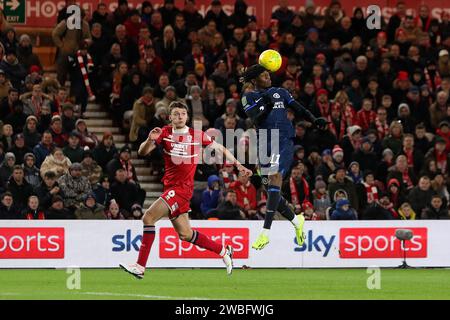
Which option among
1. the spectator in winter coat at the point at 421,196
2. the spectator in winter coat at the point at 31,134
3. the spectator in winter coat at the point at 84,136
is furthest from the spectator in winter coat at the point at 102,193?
the spectator in winter coat at the point at 421,196

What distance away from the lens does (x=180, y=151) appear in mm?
18297

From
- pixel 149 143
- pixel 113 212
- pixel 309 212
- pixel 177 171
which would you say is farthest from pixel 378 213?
pixel 149 143

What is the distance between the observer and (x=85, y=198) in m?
25.5

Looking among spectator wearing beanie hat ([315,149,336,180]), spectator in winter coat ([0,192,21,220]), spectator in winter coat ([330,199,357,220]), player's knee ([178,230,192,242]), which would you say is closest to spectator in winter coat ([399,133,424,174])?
spectator wearing beanie hat ([315,149,336,180])

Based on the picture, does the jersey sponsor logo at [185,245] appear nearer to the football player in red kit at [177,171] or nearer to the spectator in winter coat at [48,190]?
the spectator in winter coat at [48,190]

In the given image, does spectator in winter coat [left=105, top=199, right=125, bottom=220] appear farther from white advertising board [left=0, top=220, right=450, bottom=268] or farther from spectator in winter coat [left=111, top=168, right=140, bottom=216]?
white advertising board [left=0, top=220, right=450, bottom=268]

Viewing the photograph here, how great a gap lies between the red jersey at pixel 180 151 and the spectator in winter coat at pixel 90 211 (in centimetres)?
701

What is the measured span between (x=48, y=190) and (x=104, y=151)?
6.24 feet

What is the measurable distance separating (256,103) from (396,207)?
9.20 meters

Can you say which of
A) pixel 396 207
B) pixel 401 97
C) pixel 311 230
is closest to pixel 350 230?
pixel 311 230

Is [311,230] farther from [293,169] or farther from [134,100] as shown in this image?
[134,100]

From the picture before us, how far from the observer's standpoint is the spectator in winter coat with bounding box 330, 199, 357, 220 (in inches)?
1025

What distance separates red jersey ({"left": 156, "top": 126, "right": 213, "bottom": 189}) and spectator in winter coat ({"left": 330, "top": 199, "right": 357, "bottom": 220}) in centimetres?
788

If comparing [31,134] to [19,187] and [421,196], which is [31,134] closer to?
[19,187]
